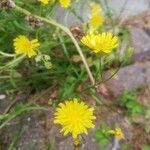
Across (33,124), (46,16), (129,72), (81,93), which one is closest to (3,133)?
(33,124)

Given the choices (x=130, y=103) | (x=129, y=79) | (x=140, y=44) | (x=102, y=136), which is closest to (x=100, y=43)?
(x=102, y=136)

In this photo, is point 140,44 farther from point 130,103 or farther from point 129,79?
point 130,103

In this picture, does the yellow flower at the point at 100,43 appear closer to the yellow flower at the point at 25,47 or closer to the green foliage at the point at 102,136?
the yellow flower at the point at 25,47

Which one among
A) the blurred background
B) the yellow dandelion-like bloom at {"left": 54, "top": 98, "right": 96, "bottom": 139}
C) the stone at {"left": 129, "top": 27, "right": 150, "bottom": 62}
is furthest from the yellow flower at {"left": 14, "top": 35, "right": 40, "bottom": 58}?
the stone at {"left": 129, "top": 27, "right": 150, "bottom": 62}

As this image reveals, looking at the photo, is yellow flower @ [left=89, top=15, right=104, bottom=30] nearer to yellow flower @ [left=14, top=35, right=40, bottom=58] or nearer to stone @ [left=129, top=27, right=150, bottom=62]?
stone @ [left=129, top=27, right=150, bottom=62]

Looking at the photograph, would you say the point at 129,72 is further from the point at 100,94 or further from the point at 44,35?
the point at 44,35
